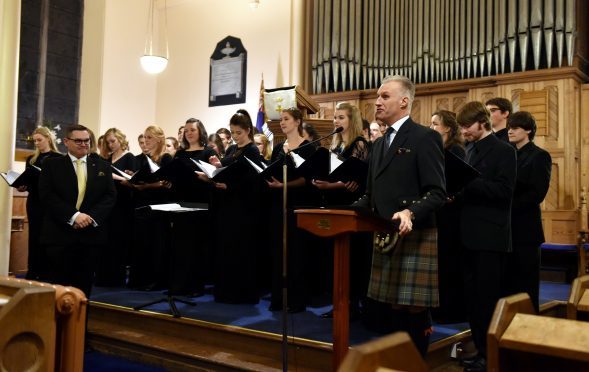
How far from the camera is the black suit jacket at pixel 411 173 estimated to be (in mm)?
2447

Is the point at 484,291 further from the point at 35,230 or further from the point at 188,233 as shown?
the point at 35,230

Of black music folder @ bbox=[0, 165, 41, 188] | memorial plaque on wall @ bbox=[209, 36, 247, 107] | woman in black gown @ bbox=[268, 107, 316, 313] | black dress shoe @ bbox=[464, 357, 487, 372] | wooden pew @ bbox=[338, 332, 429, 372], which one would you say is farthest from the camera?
memorial plaque on wall @ bbox=[209, 36, 247, 107]

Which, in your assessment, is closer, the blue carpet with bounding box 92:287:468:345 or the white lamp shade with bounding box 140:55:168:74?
the blue carpet with bounding box 92:287:468:345

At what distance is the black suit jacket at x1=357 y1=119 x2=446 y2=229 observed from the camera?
245cm

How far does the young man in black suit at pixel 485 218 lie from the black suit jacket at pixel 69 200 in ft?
7.34

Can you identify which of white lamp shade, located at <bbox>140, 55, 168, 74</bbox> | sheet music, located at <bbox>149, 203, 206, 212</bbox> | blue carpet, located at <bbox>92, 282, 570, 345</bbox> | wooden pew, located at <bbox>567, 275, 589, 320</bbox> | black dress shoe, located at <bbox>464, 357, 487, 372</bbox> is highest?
white lamp shade, located at <bbox>140, 55, 168, 74</bbox>

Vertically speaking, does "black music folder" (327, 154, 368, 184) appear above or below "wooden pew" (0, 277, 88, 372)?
above

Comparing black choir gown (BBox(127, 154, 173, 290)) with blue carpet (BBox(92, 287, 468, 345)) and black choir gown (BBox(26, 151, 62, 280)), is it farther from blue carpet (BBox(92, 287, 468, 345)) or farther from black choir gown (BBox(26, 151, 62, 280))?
black choir gown (BBox(26, 151, 62, 280))

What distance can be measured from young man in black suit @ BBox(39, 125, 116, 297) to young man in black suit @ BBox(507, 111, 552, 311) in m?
2.52

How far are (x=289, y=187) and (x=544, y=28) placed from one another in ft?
14.9

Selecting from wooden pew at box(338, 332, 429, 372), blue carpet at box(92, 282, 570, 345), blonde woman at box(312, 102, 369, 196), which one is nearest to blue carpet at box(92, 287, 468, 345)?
blue carpet at box(92, 282, 570, 345)

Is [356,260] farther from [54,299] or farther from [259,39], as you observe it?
[259,39]

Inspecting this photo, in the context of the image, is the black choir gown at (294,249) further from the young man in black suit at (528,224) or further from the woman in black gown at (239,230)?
the young man in black suit at (528,224)

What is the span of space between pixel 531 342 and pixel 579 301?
66 centimetres
